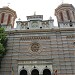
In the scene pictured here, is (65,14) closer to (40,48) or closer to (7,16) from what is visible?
(40,48)

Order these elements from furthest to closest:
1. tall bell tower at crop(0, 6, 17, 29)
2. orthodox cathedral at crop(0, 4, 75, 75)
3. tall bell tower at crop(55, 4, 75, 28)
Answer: tall bell tower at crop(0, 6, 17, 29) → tall bell tower at crop(55, 4, 75, 28) → orthodox cathedral at crop(0, 4, 75, 75)

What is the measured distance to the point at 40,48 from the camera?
641 inches

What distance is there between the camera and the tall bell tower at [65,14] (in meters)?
17.9

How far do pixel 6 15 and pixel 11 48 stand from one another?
195 inches

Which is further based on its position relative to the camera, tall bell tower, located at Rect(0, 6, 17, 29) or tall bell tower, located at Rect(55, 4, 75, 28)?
tall bell tower, located at Rect(0, 6, 17, 29)

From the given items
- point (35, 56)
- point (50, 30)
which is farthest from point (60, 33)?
point (35, 56)

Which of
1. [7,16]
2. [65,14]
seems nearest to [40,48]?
[65,14]

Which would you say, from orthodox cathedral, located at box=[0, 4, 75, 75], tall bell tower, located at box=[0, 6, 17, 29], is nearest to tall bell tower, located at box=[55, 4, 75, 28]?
orthodox cathedral, located at box=[0, 4, 75, 75]

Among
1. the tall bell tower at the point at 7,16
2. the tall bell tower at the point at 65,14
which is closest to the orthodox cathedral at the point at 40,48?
the tall bell tower at the point at 65,14

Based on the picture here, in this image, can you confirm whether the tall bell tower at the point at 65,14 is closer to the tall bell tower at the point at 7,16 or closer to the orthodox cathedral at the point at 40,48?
the orthodox cathedral at the point at 40,48

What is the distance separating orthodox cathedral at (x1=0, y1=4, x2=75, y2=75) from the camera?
15328 millimetres

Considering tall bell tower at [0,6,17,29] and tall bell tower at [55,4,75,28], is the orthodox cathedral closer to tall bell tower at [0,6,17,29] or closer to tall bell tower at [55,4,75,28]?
tall bell tower at [55,4,75,28]

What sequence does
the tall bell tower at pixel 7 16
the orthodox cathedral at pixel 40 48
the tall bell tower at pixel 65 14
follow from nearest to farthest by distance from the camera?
1. the orthodox cathedral at pixel 40 48
2. the tall bell tower at pixel 65 14
3. the tall bell tower at pixel 7 16

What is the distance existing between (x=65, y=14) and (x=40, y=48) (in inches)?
219
